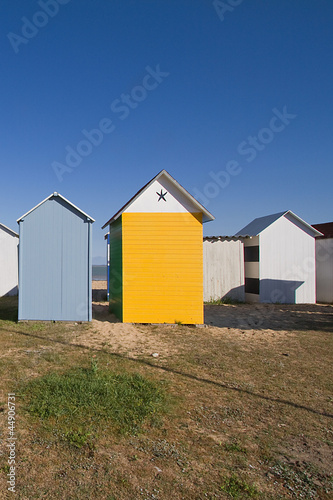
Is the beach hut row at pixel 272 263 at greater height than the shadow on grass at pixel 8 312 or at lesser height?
greater

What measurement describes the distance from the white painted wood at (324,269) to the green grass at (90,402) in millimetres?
16787

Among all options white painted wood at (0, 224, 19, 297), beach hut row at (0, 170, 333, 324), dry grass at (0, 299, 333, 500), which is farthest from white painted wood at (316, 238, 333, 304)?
white painted wood at (0, 224, 19, 297)

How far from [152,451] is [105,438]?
656mm

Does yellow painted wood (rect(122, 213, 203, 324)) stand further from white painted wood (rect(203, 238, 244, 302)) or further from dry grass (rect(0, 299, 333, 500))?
white painted wood (rect(203, 238, 244, 302))

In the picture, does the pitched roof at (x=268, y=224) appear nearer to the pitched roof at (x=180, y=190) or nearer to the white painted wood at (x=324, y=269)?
the white painted wood at (x=324, y=269)

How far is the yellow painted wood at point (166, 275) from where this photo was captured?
12.3 metres

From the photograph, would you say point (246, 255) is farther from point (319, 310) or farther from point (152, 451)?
point (152, 451)

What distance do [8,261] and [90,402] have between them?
65.2 ft

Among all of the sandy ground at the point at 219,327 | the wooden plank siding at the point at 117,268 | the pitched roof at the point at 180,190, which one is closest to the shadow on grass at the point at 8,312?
the sandy ground at the point at 219,327

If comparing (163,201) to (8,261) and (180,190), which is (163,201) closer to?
(180,190)

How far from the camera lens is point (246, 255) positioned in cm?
2245

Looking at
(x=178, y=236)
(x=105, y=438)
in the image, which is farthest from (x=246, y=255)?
(x=105, y=438)

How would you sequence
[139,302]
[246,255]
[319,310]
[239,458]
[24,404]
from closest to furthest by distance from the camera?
1. [239,458]
2. [24,404]
3. [139,302]
4. [319,310]
5. [246,255]

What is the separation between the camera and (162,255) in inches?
489
